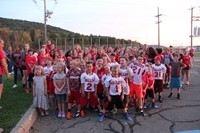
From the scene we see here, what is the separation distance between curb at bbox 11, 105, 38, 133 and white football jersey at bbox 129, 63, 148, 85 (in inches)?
117

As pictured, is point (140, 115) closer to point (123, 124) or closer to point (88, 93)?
point (123, 124)

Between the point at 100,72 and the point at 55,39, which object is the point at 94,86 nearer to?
the point at 100,72

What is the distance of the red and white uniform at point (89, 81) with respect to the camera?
6.82m

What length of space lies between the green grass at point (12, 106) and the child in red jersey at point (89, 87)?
1685mm

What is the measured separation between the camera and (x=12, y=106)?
24.1 ft

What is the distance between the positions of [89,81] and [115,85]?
2.45 feet

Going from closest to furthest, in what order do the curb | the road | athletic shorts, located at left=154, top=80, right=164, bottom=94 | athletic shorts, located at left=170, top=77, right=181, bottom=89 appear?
the curb < the road < athletic shorts, located at left=154, top=80, right=164, bottom=94 < athletic shorts, located at left=170, top=77, right=181, bottom=89

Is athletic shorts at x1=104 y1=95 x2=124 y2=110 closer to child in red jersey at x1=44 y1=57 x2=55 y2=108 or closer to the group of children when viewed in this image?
the group of children

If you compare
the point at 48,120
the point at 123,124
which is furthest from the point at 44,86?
the point at 123,124

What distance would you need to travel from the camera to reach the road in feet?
18.7

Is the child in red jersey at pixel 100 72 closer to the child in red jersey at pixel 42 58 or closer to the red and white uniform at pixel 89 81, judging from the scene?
the red and white uniform at pixel 89 81

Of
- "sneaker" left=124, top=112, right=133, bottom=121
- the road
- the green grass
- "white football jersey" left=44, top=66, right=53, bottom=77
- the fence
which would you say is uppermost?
the fence

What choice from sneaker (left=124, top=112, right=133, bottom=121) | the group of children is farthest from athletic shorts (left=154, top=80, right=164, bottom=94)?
sneaker (left=124, top=112, right=133, bottom=121)

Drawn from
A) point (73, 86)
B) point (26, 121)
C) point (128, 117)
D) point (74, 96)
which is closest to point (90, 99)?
point (74, 96)
